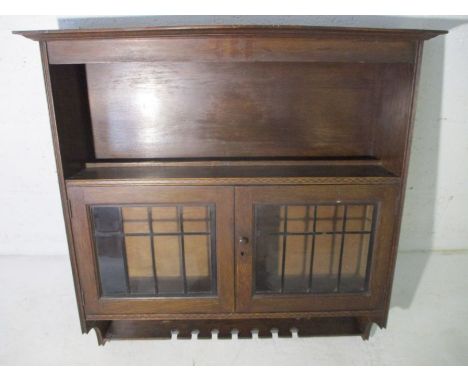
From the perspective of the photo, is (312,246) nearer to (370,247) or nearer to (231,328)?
(370,247)

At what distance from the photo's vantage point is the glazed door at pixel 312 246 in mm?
1112

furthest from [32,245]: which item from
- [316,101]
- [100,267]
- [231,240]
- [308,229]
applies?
[316,101]

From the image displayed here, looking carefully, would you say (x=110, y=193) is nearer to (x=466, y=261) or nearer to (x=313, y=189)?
(x=313, y=189)

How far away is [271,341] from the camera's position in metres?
1.29

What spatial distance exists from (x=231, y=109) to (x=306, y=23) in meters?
0.48

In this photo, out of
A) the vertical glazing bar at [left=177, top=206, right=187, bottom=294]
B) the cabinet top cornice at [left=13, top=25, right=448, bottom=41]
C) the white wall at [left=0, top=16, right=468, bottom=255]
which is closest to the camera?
the cabinet top cornice at [left=13, top=25, right=448, bottom=41]

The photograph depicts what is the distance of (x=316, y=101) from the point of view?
1.27 metres

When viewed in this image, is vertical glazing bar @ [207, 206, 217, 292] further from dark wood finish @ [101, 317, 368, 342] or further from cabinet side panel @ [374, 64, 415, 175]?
cabinet side panel @ [374, 64, 415, 175]

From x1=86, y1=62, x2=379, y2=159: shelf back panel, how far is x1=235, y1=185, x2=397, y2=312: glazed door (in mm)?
261

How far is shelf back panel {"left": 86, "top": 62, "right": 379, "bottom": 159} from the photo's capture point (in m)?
1.24

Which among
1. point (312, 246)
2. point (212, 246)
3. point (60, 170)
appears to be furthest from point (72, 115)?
point (312, 246)

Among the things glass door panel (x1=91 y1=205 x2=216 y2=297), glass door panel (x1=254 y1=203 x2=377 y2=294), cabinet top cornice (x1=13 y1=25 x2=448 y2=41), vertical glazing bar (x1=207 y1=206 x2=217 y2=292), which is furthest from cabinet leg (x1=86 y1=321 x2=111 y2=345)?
cabinet top cornice (x1=13 y1=25 x2=448 y2=41)
